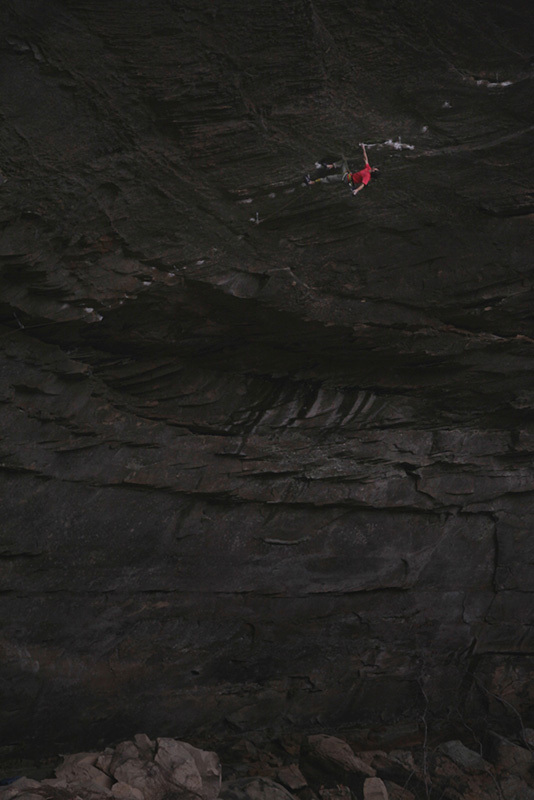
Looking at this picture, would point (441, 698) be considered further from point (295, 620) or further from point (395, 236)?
point (395, 236)

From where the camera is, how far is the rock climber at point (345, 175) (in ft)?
13.5

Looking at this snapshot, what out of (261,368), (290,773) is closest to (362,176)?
(261,368)

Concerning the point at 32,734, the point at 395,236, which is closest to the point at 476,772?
the point at 32,734

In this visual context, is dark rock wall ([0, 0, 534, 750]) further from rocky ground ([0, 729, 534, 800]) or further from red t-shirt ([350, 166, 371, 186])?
rocky ground ([0, 729, 534, 800])

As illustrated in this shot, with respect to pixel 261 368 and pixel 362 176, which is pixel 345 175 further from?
pixel 261 368

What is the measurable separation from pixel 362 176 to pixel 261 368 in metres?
1.58

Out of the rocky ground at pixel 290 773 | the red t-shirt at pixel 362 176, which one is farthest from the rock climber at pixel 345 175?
the rocky ground at pixel 290 773

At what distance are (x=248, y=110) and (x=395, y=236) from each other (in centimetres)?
126

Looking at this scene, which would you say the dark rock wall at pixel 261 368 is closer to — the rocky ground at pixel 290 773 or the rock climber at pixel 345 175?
the rock climber at pixel 345 175

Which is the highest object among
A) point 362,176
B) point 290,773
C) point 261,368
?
point 362,176

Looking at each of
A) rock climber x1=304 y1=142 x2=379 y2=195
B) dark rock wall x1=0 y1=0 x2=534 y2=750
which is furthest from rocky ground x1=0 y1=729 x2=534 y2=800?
rock climber x1=304 y1=142 x2=379 y2=195

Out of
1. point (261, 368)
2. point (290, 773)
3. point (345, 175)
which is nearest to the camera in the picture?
point (345, 175)

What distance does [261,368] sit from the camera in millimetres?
5090

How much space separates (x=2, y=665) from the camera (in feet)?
15.4
